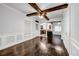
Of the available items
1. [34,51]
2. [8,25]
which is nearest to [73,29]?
[34,51]

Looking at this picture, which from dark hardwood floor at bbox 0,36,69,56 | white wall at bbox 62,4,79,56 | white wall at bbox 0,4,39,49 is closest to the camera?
white wall at bbox 62,4,79,56

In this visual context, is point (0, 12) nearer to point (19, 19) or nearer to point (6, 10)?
point (6, 10)

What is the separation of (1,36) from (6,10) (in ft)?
4.86

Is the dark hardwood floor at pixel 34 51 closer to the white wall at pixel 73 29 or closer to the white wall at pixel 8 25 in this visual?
the white wall at pixel 8 25

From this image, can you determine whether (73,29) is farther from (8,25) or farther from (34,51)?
(8,25)

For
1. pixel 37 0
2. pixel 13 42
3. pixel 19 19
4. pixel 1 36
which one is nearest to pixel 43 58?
pixel 37 0

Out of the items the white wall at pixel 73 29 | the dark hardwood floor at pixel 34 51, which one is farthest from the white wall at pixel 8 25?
the white wall at pixel 73 29

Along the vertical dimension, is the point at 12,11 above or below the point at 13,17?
above

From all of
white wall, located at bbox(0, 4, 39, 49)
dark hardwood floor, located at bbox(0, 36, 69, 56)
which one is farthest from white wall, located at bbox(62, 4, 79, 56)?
white wall, located at bbox(0, 4, 39, 49)

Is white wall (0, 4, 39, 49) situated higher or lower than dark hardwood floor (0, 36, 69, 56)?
higher

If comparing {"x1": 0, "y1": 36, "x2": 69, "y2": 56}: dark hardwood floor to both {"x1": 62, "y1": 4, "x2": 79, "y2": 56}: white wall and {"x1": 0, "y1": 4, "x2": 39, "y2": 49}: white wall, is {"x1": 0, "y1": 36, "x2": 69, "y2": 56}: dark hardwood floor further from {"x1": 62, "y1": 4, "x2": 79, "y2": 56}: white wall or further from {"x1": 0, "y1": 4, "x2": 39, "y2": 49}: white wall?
{"x1": 62, "y1": 4, "x2": 79, "y2": 56}: white wall

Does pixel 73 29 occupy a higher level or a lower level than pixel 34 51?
higher

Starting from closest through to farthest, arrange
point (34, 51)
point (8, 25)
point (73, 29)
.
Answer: point (73, 29) < point (34, 51) < point (8, 25)

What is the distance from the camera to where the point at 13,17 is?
5.42m
